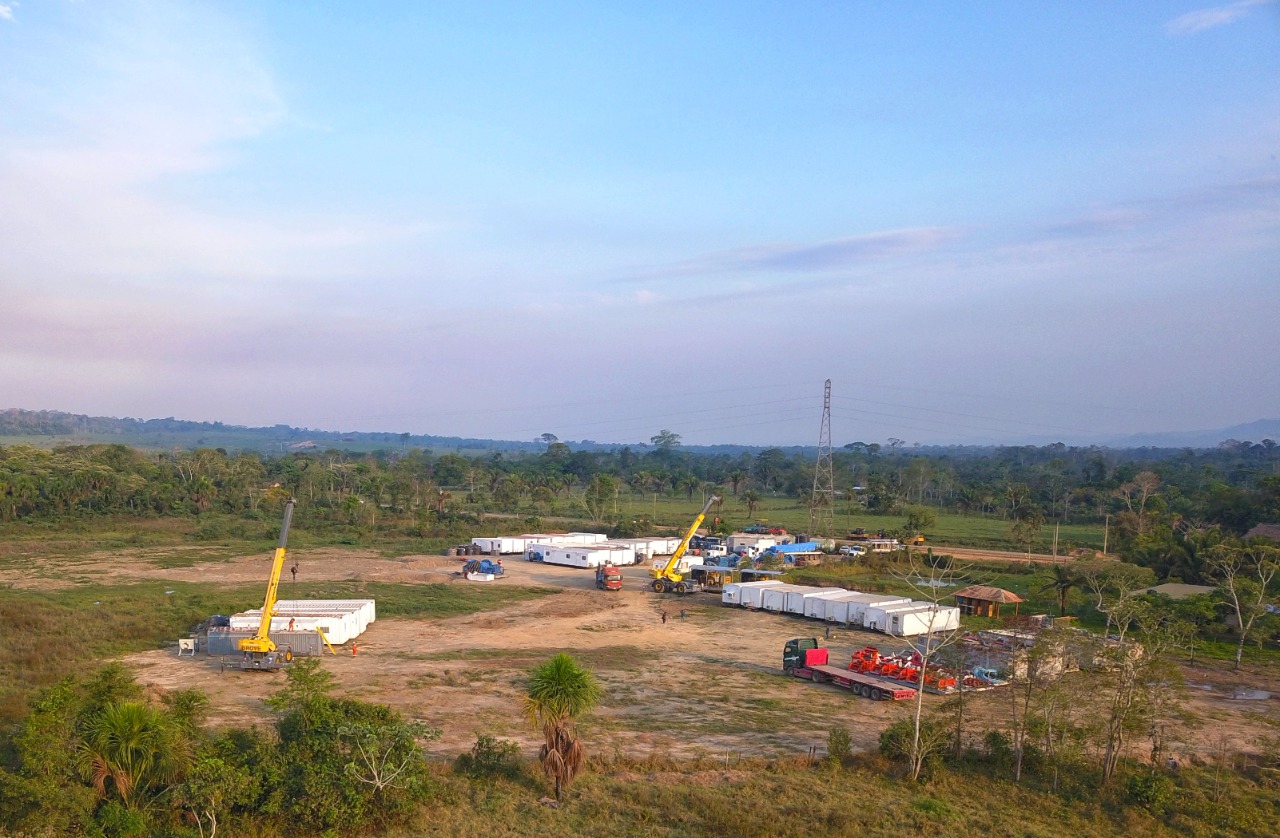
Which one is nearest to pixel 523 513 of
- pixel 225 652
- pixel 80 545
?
pixel 80 545

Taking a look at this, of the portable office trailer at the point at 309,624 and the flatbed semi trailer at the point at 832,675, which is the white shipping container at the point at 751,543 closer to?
the flatbed semi trailer at the point at 832,675

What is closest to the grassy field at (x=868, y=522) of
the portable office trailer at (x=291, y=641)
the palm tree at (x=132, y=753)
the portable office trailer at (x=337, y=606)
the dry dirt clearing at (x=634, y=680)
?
the dry dirt clearing at (x=634, y=680)

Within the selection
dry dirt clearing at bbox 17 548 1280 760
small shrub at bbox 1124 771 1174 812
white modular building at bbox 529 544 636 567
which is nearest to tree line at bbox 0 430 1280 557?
white modular building at bbox 529 544 636 567

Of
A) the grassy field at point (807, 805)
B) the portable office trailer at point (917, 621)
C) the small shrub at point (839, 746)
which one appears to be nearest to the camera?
the grassy field at point (807, 805)

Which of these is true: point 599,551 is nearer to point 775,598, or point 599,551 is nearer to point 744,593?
point 744,593

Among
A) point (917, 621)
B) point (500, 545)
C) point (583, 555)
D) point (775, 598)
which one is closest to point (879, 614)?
point (917, 621)

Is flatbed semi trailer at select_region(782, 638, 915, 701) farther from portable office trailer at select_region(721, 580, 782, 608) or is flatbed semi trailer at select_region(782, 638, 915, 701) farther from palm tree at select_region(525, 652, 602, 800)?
palm tree at select_region(525, 652, 602, 800)

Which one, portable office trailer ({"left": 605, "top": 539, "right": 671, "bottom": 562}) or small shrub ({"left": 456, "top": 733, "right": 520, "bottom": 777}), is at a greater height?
small shrub ({"left": 456, "top": 733, "right": 520, "bottom": 777})
